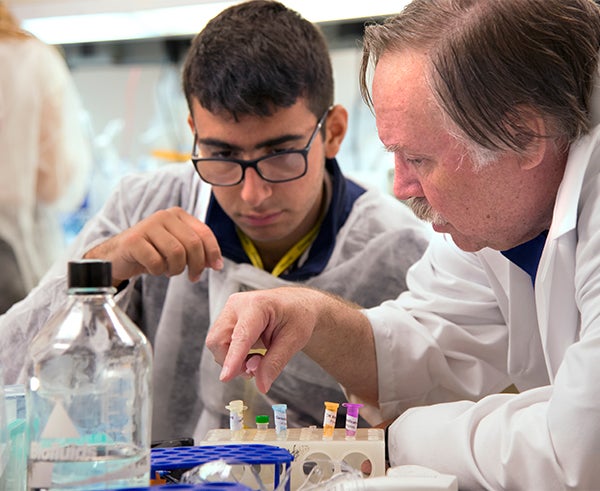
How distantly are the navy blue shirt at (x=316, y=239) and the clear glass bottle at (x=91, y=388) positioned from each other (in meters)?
0.90

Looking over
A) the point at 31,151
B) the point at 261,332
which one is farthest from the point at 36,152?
the point at 261,332

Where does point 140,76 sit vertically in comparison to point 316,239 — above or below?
above

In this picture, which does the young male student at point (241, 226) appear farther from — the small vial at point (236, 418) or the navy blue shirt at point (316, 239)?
the small vial at point (236, 418)

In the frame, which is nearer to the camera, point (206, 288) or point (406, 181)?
point (406, 181)

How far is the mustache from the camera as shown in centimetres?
123

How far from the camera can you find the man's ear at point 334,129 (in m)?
1.75

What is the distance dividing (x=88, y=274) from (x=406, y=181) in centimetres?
61

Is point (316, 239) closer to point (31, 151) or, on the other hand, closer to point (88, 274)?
point (88, 274)

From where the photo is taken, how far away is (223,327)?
1.08m

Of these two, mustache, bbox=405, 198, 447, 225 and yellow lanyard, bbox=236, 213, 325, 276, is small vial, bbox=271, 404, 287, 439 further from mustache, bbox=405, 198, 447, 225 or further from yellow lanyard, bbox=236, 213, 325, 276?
yellow lanyard, bbox=236, 213, 325, 276

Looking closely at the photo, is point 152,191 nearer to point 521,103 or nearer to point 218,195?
point 218,195

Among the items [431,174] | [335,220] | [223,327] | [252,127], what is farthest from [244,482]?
[335,220]

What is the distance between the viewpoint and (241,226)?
166cm

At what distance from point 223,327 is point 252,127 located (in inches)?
22.4
